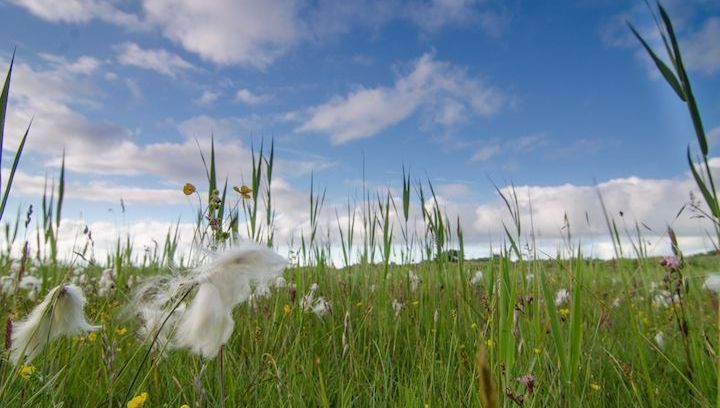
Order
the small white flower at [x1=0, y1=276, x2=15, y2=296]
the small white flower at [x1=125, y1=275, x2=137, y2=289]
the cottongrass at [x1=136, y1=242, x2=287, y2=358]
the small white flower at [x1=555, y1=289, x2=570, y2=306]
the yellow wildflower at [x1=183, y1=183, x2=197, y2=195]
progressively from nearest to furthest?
1. the cottongrass at [x1=136, y1=242, x2=287, y2=358]
2. the yellow wildflower at [x1=183, y1=183, x2=197, y2=195]
3. the small white flower at [x1=0, y1=276, x2=15, y2=296]
4. the small white flower at [x1=555, y1=289, x2=570, y2=306]
5. the small white flower at [x1=125, y1=275, x2=137, y2=289]

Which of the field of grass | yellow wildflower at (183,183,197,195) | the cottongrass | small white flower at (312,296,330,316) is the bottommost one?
the field of grass

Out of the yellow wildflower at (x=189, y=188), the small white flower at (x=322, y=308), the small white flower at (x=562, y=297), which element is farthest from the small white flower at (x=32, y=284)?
the small white flower at (x=562, y=297)

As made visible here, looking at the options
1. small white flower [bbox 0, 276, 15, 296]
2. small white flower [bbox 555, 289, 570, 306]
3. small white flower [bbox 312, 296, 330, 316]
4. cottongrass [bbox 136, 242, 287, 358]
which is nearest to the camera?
cottongrass [bbox 136, 242, 287, 358]

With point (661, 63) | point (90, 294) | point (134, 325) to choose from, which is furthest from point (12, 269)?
point (661, 63)

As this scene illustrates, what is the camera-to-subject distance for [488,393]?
627 mm

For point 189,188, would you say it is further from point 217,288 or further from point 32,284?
point 32,284

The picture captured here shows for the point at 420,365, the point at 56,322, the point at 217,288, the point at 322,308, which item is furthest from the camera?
the point at 322,308

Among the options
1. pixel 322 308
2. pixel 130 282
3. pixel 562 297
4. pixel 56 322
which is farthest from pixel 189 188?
→ pixel 562 297

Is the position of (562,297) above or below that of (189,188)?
below

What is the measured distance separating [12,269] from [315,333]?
203 inches

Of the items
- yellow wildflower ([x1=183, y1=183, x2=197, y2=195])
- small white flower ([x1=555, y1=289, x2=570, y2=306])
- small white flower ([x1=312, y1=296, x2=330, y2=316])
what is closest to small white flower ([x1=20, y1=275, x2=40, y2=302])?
small white flower ([x1=312, y1=296, x2=330, y2=316])

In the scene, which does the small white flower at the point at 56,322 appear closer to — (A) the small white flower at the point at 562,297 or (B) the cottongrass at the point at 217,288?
(B) the cottongrass at the point at 217,288

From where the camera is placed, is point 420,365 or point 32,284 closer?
point 420,365

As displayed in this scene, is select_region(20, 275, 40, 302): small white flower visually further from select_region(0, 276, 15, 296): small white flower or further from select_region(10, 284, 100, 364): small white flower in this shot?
select_region(10, 284, 100, 364): small white flower
